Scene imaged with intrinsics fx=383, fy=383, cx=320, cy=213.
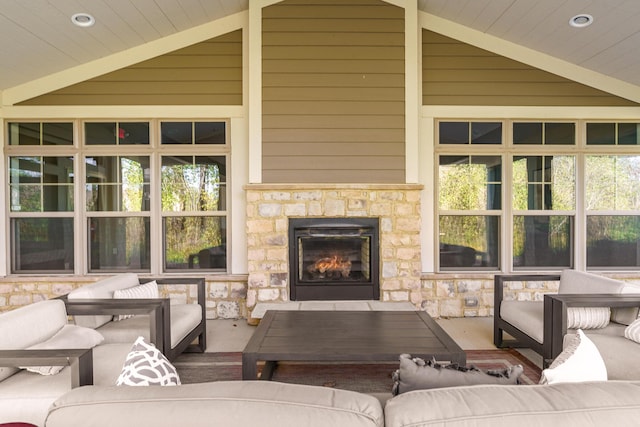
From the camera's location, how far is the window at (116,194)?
15.5 feet

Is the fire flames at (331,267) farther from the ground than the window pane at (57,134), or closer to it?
closer to it

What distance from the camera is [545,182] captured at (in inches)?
192

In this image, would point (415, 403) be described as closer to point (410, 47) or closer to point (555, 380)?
point (555, 380)

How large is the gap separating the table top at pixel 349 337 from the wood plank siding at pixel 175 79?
298 centimetres

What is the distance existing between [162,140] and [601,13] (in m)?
4.85

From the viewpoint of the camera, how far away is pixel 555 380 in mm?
1286

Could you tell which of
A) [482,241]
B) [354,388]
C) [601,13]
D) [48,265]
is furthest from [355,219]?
[48,265]

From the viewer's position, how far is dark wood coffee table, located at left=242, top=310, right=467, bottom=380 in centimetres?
232

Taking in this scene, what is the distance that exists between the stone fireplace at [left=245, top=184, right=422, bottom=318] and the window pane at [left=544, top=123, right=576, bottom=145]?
1968 millimetres

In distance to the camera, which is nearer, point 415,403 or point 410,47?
point 415,403

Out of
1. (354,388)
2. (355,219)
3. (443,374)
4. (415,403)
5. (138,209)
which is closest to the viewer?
(415,403)

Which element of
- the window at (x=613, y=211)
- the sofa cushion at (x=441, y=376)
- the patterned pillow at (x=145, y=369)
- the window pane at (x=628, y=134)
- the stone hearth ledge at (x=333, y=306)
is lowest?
the stone hearth ledge at (x=333, y=306)

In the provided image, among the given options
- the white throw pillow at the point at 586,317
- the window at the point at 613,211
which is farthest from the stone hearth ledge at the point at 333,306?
the window at the point at 613,211

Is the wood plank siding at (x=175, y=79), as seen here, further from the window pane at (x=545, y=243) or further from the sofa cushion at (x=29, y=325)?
the window pane at (x=545, y=243)
